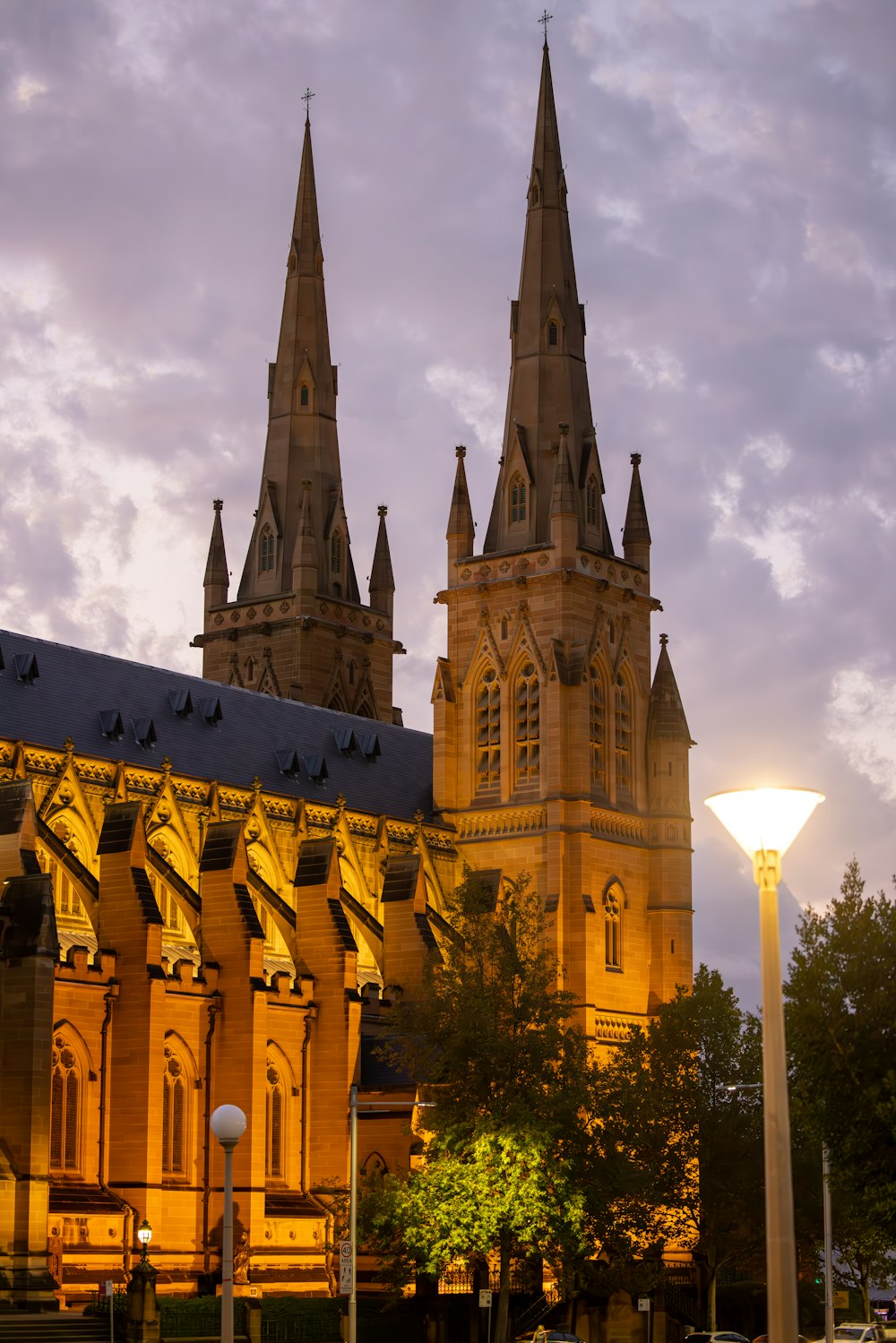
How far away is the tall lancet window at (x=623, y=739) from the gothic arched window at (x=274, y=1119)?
20.0 m

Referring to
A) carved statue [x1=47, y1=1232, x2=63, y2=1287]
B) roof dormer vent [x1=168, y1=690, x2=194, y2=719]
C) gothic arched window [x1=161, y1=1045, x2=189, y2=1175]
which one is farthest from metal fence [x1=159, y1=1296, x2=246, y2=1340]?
roof dormer vent [x1=168, y1=690, x2=194, y2=719]

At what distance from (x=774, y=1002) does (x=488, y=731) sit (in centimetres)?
6671

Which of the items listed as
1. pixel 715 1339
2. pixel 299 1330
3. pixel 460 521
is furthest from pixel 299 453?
pixel 715 1339

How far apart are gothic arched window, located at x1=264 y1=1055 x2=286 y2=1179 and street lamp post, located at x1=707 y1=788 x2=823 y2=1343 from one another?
175ft

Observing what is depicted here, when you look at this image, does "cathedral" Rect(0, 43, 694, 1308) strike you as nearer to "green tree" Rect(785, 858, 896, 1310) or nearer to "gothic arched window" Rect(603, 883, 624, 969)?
"gothic arched window" Rect(603, 883, 624, 969)

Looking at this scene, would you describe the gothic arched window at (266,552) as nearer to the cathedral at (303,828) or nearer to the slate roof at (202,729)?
the cathedral at (303,828)

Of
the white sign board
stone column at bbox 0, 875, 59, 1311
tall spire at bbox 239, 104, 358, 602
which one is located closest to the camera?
the white sign board

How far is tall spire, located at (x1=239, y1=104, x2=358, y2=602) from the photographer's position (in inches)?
3844

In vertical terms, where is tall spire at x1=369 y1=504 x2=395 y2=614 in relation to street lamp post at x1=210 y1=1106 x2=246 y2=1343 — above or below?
above

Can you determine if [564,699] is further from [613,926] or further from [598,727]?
[613,926]

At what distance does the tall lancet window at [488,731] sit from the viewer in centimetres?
8350

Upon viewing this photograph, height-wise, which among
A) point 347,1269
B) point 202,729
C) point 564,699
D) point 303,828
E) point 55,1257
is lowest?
point 55,1257

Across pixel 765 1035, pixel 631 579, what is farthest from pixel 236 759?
pixel 765 1035

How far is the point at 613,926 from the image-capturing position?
3206 inches
